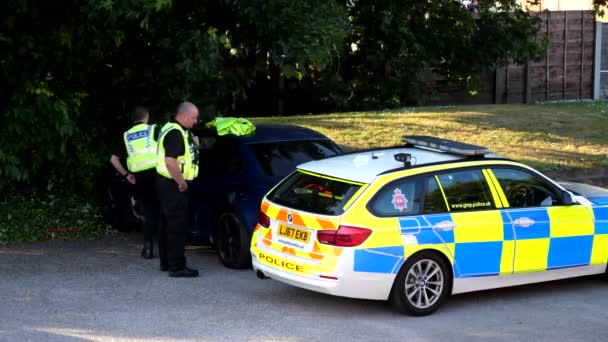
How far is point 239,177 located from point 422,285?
2633 mm

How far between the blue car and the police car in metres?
0.99

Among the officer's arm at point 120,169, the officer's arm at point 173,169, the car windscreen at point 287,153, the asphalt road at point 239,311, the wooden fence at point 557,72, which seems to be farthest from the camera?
the wooden fence at point 557,72

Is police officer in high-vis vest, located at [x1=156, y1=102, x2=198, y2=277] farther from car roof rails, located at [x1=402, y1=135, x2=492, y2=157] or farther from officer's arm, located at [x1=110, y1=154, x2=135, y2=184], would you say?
car roof rails, located at [x1=402, y1=135, x2=492, y2=157]

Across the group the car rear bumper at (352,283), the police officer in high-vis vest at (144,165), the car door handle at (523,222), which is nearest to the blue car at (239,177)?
the police officer in high-vis vest at (144,165)

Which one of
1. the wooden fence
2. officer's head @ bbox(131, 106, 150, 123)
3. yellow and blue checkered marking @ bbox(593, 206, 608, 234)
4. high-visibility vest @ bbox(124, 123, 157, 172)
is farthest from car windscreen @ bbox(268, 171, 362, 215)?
the wooden fence

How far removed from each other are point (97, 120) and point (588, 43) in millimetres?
16543

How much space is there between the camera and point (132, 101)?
489 inches

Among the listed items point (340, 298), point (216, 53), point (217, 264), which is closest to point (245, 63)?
point (216, 53)

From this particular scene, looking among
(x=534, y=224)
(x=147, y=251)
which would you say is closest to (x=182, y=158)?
(x=147, y=251)

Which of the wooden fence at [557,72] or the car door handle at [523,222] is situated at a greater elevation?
the wooden fence at [557,72]

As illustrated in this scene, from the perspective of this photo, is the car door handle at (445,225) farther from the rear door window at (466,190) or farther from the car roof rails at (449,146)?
the car roof rails at (449,146)

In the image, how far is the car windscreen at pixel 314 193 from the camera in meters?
8.42

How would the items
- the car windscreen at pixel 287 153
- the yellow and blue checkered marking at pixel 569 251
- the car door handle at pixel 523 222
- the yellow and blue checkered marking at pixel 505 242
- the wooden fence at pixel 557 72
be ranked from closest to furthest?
1. the yellow and blue checkered marking at pixel 505 242
2. the car door handle at pixel 523 222
3. the yellow and blue checkered marking at pixel 569 251
4. the car windscreen at pixel 287 153
5. the wooden fence at pixel 557 72

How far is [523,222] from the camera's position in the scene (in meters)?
8.88
